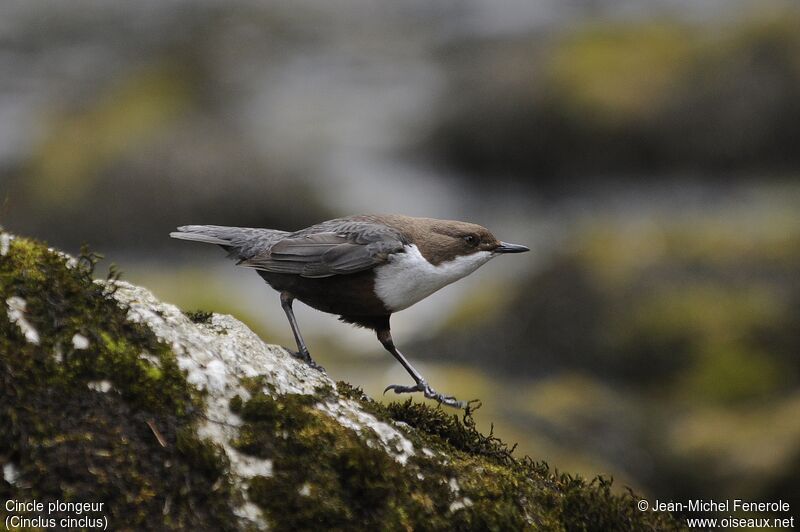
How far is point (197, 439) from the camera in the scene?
2941mm

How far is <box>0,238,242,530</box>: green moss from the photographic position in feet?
8.93

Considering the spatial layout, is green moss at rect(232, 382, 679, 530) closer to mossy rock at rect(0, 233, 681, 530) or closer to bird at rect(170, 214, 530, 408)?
mossy rock at rect(0, 233, 681, 530)

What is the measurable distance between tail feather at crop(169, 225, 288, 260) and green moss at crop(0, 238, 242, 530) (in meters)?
1.99

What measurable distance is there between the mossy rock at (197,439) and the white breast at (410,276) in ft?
3.86

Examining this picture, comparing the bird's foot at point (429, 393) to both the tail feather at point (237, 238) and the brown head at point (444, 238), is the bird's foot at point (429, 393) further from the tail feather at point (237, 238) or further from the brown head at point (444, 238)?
the tail feather at point (237, 238)

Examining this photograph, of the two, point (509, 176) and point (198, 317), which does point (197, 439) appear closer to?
point (198, 317)

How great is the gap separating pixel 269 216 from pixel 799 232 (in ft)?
23.1

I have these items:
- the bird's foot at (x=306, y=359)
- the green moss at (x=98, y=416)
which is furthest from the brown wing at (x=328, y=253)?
the green moss at (x=98, y=416)

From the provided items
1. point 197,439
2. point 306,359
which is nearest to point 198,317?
point 306,359

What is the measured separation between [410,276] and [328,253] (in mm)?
465

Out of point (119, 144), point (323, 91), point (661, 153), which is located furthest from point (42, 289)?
point (323, 91)

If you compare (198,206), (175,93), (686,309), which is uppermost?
(175,93)

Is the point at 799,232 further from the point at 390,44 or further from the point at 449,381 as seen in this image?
the point at 390,44

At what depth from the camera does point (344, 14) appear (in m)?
19.4
